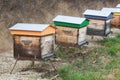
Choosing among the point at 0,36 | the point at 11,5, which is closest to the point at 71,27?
the point at 0,36

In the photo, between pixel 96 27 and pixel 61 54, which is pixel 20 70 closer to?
pixel 61 54

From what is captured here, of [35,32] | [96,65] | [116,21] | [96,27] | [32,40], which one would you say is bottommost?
[96,65]

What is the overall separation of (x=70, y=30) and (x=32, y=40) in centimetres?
170

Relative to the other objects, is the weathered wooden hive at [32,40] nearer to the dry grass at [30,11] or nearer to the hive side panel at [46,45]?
the hive side panel at [46,45]

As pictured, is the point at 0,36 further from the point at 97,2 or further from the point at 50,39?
the point at 97,2

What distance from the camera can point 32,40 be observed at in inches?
271

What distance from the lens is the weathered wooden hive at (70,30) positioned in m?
8.25

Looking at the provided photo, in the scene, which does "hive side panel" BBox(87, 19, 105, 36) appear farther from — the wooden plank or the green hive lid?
the wooden plank

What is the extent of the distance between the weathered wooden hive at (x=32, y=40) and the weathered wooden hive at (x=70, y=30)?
1.20m

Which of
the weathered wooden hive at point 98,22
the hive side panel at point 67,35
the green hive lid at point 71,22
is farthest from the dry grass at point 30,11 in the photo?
the weathered wooden hive at point 98,22

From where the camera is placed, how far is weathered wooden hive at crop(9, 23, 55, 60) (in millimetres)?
6844

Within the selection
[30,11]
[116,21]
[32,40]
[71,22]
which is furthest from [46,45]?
[116,21]

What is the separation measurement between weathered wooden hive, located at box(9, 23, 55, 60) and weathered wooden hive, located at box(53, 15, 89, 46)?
1.20 meters

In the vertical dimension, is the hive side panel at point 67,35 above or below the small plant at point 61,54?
above
